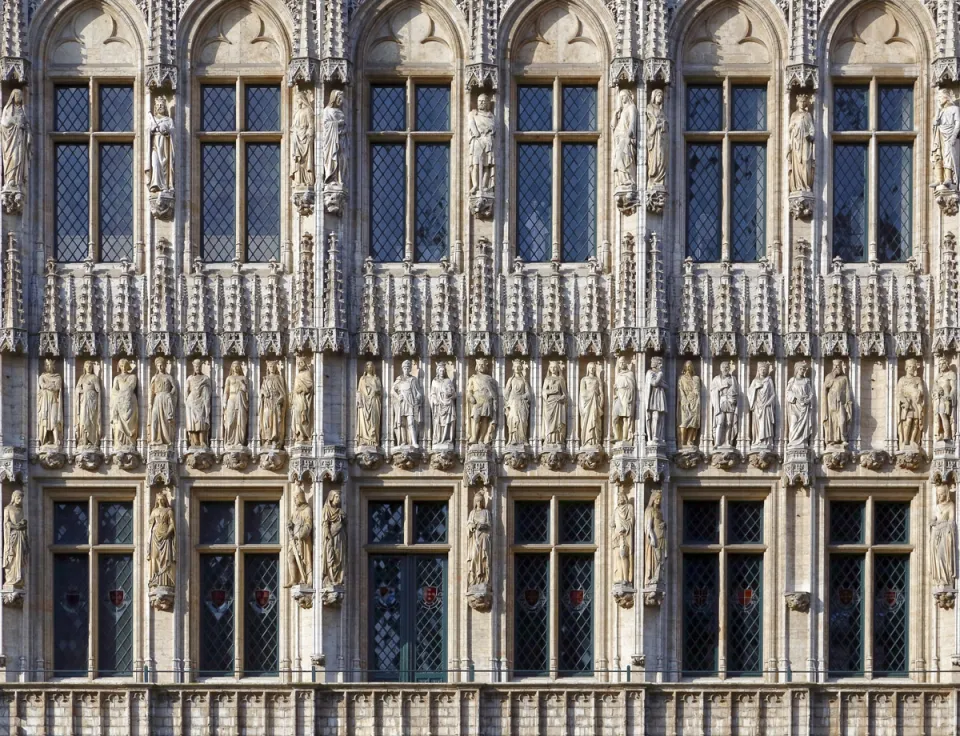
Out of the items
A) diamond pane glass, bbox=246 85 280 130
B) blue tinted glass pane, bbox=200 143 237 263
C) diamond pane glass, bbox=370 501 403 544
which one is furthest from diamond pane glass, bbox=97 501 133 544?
diamond pane glass, bbox=246 85 280 130

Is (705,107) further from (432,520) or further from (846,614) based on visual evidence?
(846,614)

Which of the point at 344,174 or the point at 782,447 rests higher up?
the point at 344,174

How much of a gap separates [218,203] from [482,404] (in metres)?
5.45

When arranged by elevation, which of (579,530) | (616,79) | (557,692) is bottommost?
(557,692)

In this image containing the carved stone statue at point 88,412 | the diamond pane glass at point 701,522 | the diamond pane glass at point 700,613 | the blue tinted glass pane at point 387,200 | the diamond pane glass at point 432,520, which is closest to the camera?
the carved stone statue at point 88,412

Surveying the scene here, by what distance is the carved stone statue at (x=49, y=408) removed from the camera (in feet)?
123

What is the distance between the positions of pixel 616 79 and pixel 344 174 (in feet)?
15.1

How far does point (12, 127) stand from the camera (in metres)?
37.7

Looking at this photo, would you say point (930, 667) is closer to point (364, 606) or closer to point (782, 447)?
point (782, 447)

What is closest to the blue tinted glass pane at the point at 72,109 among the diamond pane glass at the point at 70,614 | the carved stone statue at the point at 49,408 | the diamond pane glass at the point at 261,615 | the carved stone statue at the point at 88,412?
the carved stone statue at the point at 49,408

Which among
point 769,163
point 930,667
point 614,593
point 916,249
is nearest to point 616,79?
point 769,163

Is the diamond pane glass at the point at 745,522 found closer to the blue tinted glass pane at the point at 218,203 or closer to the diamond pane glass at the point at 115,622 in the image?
the blue tinted glass pane at the point at 218,203

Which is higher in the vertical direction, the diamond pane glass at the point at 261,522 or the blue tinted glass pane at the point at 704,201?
the blue tinted glass pane at the point at 704,201

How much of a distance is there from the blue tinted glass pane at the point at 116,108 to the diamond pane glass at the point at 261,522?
648cm
